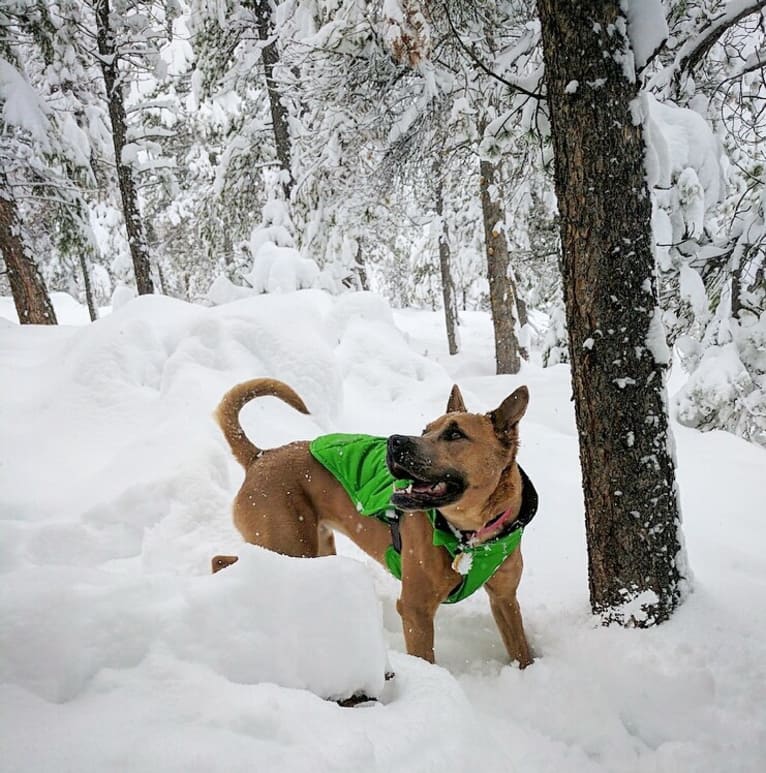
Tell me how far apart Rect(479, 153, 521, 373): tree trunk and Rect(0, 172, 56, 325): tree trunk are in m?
8.77

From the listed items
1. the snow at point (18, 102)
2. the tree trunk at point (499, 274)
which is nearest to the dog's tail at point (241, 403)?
the tree trunk at point (499, 274)

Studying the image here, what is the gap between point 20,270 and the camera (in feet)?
31.1

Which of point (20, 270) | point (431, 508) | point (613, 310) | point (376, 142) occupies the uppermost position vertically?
point (376, 142)

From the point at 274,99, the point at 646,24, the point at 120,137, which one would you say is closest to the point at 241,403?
the point at 646,24

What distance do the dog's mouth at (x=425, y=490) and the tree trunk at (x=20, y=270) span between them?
394 inches

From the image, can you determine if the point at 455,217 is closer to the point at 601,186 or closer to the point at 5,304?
the point at 601,186

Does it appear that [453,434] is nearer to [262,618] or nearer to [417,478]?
[417,478]

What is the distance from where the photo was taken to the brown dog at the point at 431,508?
251 centimetres

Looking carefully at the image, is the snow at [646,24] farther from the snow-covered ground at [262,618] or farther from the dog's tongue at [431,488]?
the snow-covered ground at [262,618]

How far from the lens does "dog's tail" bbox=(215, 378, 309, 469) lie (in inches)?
131

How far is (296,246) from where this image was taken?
38.6 ft

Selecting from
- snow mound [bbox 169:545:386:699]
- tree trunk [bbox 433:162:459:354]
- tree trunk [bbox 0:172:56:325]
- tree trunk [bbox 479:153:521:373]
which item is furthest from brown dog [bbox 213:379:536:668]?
tree trunk [bbox 433:162:459:354]

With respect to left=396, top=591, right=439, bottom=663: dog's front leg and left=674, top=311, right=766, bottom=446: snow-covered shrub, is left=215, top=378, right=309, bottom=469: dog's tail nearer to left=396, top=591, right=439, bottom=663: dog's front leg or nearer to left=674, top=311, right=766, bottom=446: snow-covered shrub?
left=396, top=591, right=439, bottom=663: dog's front leg

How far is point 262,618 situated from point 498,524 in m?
1.52
